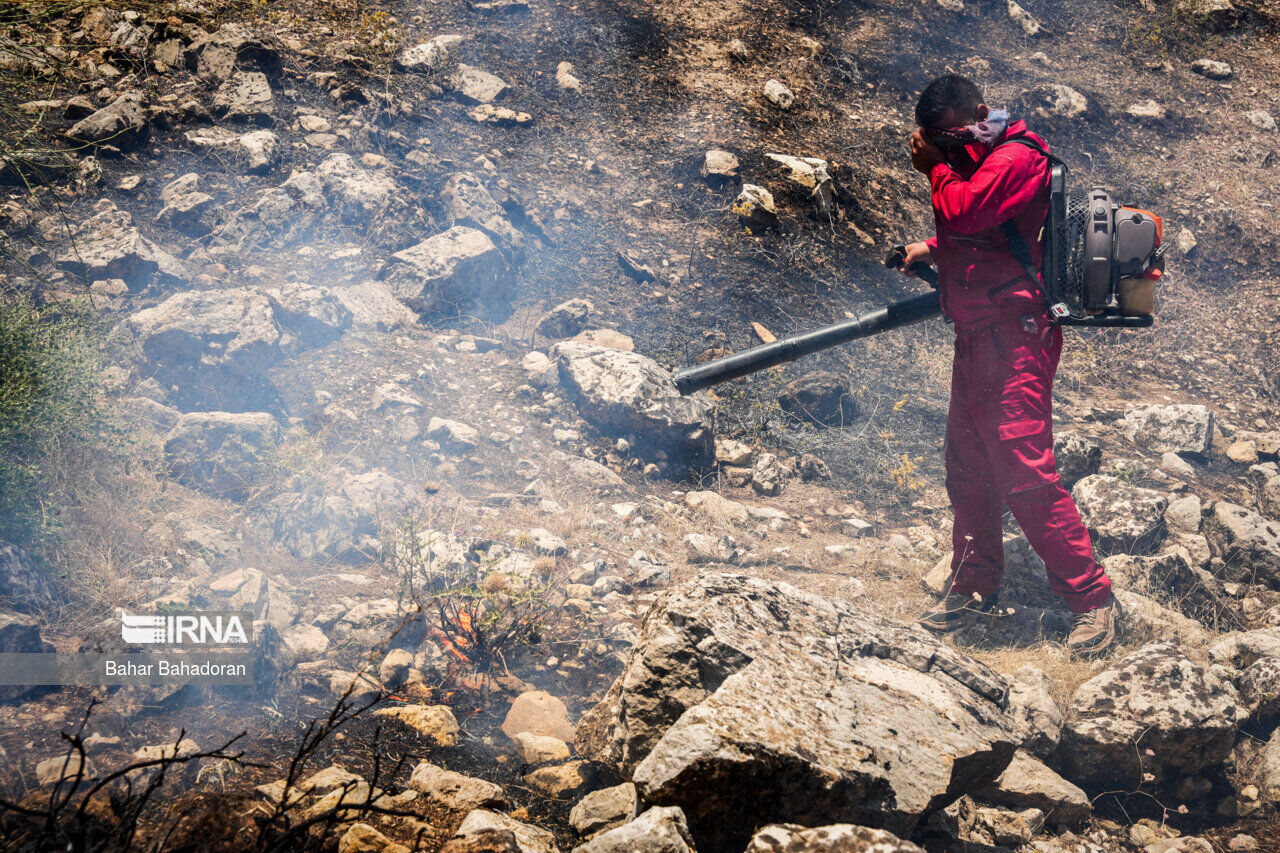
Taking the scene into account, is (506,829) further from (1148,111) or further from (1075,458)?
(1148,111)

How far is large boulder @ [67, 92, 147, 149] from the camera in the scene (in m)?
4.47

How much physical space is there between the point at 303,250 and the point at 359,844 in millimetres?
3863

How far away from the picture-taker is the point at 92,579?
2.46 m

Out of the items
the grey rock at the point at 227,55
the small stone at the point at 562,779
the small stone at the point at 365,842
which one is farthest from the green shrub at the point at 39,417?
the grey rock at the point at 227,55

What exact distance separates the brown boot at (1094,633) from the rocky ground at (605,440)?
11 cm

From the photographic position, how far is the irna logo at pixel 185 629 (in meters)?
2.31

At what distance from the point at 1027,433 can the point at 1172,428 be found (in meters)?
2.51

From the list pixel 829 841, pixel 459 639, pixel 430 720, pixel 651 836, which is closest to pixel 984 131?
pixel 829 841

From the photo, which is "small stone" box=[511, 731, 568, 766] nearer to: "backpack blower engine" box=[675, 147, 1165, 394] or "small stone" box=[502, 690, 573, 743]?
"small stone" box=[502, 690, 573, 743]

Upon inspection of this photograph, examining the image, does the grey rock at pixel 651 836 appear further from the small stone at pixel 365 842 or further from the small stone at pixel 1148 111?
the small stone at pixel 1148 111

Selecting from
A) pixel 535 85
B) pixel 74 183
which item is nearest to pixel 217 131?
pixel 74 183

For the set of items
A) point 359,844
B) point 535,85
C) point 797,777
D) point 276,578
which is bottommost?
point 276,578

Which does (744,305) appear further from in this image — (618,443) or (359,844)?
(359,844)

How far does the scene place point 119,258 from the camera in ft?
12.6
